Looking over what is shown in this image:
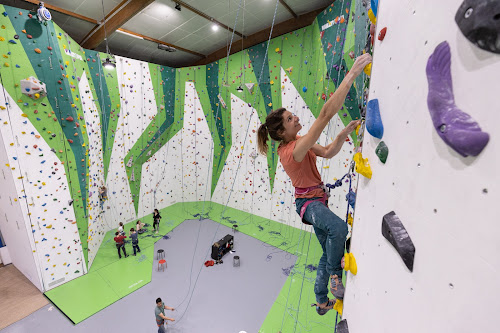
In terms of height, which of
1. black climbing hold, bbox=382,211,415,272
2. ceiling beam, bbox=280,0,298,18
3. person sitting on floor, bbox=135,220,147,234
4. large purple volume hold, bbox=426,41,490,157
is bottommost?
person sitting on floor, bbox=135,220,147,234

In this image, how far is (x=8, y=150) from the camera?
114 inches

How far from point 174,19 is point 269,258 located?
16.1 ft

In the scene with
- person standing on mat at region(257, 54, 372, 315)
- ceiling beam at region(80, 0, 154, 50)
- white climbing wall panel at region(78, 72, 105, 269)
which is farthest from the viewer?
white climbing wall panel at region(78, 72, 105, 269)

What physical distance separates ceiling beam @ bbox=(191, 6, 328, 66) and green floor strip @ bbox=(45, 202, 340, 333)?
4265 millimetres

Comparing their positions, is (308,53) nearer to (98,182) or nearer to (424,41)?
(424,41)

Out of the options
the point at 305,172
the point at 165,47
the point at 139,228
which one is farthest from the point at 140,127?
the point at 305,172

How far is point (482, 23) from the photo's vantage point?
0.35 meters

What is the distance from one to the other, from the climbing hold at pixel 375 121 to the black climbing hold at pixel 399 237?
0.28 metres

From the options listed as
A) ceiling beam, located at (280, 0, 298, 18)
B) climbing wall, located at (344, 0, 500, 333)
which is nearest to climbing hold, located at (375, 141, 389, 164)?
climbing wall, located at (344, 0, 500, 333)

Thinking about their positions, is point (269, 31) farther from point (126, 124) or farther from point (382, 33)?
point (382, 33)

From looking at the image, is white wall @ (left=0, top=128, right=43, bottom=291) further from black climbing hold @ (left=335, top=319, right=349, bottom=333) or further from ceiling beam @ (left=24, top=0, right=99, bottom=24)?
black climbing hold @ (left=335, top=319, right=349, bottom=333)

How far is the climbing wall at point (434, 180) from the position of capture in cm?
36

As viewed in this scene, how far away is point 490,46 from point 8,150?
4332mm

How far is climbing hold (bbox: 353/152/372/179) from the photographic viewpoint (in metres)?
0.87
